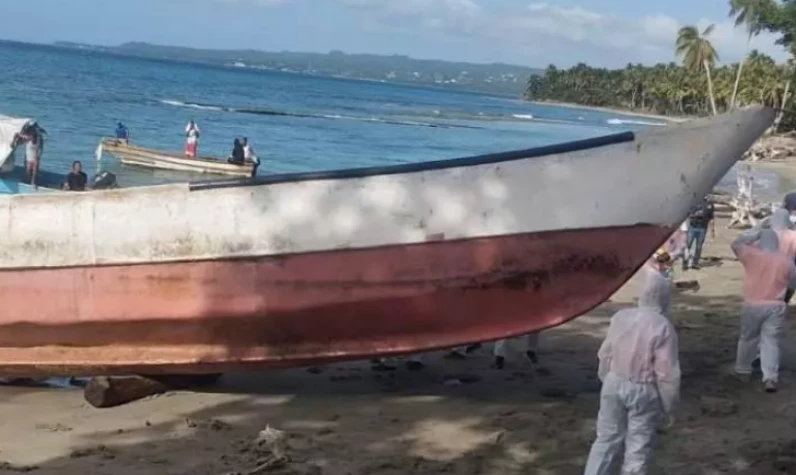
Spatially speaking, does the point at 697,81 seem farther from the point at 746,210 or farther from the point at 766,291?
the point at 766,291

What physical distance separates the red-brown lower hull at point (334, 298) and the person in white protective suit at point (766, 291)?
873mm

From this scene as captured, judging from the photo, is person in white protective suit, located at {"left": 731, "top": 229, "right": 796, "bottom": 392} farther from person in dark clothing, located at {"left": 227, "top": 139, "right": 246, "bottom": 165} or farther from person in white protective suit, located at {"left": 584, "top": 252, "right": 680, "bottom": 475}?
person in dark clothing, located at {"left": 227, "top": 139, "right": 246, "bottom": 165}

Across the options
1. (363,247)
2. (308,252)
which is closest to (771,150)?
(363,247)

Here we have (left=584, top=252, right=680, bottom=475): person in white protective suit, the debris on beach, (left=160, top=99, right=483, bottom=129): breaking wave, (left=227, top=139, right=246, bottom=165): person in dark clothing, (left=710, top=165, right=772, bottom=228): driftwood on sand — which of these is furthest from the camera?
(left=160, top=99, right=483, bottom=129): breaking wave

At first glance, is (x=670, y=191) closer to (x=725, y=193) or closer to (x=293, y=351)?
(x=293, y=351)

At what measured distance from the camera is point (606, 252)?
828 cm

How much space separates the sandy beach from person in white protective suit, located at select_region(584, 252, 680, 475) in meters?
1.09

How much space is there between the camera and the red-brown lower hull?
27.0 ft

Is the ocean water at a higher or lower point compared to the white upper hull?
lower

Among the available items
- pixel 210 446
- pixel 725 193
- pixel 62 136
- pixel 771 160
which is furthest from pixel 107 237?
pixel 771 160

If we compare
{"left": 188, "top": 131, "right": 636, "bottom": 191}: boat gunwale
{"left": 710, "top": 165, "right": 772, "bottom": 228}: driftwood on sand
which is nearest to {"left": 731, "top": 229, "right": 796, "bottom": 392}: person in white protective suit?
{"left": 188, "top": 131, "right": 636, "bottom": 191}: boat gunwale

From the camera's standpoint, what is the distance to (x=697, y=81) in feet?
310

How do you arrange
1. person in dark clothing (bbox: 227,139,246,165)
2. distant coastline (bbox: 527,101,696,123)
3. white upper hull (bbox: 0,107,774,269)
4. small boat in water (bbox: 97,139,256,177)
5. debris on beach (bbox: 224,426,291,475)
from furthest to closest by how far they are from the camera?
distant coastline (bbox: 527,101,696,123), small boat in water (bbox: 97,139,256,177), person in dark clothing (bbox: 227,139,246,165), white upper hull (bbox: 0,107,774,269), debris on beach (bbox: 224,426,291,475)

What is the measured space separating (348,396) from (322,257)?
3.93 ft
